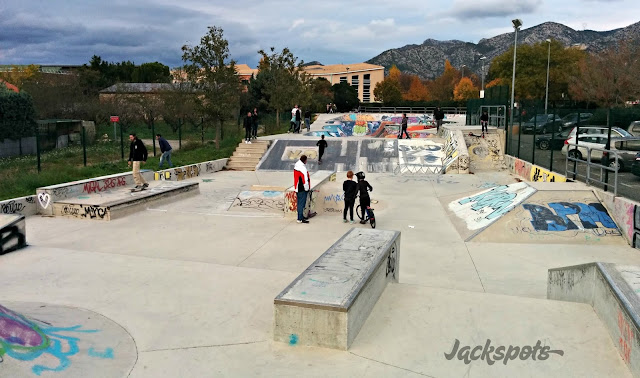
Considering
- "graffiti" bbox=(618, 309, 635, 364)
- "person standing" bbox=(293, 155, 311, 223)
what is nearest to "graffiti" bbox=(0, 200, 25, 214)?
"person standing" bbox=(293, 155, 311, 223)

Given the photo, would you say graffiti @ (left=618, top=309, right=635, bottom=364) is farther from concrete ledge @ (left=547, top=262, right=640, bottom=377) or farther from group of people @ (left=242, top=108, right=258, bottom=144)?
group of people @ (left=242, top=108, right=258, bottom=144)

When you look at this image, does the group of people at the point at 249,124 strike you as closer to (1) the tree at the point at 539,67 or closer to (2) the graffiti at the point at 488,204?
(2) the graffiti at the point at 488,204

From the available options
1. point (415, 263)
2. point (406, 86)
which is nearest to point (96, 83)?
point (415, 263)

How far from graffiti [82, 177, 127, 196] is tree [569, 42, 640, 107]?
134 feet

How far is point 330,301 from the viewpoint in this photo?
169 inches

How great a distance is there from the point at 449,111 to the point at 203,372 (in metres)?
58.2

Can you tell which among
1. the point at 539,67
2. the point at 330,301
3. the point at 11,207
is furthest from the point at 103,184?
the point at 539,67

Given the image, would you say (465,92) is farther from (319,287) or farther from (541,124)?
(319,287)

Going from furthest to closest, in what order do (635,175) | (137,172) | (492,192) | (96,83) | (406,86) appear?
1. (406,86)
2. (96,83)
3. (137,172)
4. (492,192)
5. (635,175)

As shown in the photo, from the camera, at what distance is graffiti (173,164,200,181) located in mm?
18978

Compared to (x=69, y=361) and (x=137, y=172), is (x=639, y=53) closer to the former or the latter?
(x=137, y=172)

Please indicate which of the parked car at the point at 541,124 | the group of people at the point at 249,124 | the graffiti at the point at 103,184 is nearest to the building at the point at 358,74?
the group of people at the point at 249,124

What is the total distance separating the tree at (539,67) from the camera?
60000 mm

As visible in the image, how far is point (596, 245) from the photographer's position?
9.45 m
